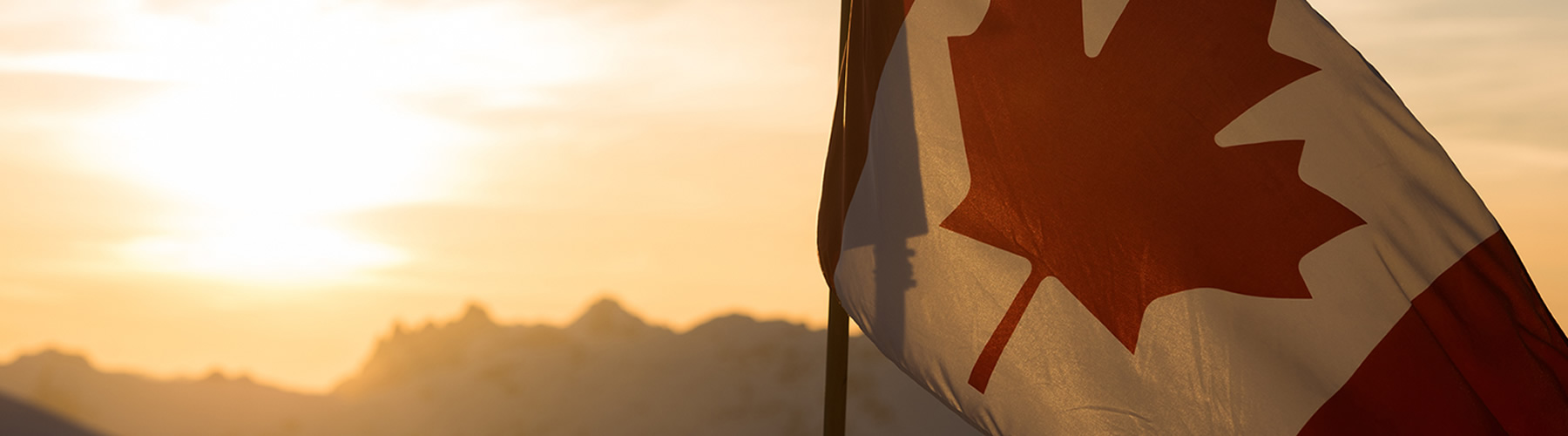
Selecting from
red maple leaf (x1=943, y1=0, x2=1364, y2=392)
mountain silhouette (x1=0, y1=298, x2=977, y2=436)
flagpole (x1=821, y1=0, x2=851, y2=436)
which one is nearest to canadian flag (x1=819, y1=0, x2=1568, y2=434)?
red maple leaf (x1=943, y1=0, x2=1364, y2=392)

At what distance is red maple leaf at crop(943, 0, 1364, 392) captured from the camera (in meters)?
4.83

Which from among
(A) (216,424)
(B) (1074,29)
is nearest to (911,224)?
(B) (1074,29)

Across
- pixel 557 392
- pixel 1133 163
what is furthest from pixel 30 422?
pixel 1133 163

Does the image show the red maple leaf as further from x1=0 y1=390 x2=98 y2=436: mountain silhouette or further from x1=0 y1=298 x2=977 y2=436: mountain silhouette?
x1=0 y1=298 x2=977 y2=436: mountain silhouette

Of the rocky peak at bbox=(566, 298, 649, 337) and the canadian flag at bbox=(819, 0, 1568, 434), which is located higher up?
the rocky peak at bbox=(566, 298, 649, 337)

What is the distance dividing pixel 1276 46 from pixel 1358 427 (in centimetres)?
144

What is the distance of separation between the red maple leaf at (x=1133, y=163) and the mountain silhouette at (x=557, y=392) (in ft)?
328

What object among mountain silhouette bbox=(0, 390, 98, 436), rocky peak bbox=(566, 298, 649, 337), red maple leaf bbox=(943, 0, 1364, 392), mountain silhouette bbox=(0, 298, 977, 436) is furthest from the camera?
rocky peak bbox=(566, 298, 649, 337)

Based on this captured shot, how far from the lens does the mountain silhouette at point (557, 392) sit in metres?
110

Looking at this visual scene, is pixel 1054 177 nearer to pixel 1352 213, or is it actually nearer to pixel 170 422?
pixel 1352 213

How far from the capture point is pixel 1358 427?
466cm

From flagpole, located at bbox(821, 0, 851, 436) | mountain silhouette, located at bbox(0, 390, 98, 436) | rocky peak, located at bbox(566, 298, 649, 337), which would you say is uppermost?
rocky peak, located at bbox(566, 298, 649, 337)

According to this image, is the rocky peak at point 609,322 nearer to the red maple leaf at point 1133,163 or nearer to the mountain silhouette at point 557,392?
the mountain silhouette at point 557,392

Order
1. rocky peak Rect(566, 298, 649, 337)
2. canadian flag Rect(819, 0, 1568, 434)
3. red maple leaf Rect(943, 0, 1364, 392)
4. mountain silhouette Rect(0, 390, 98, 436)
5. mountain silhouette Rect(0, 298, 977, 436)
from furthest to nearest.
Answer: rocky peak Rect(566, 298, 649, 337)
mountain silhouette Rect(0, 298, 977, 436)
mountain silhouette Rect(0, 390, 98, 436)
red maple leaf Rect(943, 0, 1364, 392)
canadian flag Rect(819, 0, 1568, 434)
